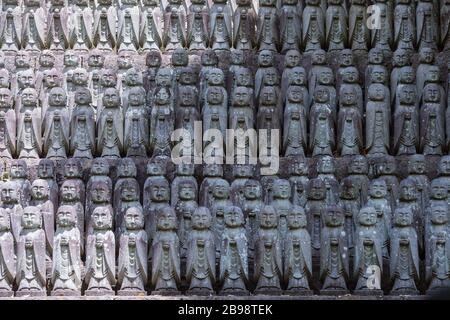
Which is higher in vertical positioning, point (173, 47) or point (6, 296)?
point (173, 47)

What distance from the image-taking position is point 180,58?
33.6 metres

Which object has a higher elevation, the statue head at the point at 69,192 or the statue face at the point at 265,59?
the statue face at the point at 265,59

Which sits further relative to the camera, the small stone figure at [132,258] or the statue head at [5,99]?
the statue head at [5,99]

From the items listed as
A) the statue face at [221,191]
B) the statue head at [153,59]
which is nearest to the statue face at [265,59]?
the statue head at [153,59]

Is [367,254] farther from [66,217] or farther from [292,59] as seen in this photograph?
[66,217]

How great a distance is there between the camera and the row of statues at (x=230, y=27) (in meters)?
34.0

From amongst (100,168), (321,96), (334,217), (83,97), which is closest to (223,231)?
(334,217)

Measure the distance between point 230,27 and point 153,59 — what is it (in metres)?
1.37

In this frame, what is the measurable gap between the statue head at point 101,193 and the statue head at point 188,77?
234cm

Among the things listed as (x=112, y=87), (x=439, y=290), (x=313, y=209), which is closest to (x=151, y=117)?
(x=112, y=87)

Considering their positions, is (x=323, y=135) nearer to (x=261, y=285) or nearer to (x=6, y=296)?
(x=261, y=285)

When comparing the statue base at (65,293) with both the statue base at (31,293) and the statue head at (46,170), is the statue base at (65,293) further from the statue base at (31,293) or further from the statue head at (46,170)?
the statue head at (46,170)

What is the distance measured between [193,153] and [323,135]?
1.93 meters

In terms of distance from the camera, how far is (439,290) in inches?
1211
